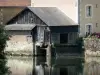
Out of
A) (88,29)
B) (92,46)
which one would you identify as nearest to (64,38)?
(88,29)

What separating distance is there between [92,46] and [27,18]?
7074mm

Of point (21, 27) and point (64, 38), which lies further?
point (64, 38)

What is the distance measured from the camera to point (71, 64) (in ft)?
142

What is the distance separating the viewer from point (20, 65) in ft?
138

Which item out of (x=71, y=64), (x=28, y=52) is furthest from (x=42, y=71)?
(x=28, y=52)

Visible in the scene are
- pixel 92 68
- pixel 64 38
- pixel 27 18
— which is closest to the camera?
pixel 92 68

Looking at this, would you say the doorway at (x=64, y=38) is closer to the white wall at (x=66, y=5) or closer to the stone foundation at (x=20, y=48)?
the white wall at (x=66, y=5)

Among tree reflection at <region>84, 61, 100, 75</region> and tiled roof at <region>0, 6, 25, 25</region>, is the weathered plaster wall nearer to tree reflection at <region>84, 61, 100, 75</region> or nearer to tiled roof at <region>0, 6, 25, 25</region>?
tiled roof at <region>0, 6, 25, 25</region>

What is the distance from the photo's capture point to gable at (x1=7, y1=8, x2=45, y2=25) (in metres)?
51.5

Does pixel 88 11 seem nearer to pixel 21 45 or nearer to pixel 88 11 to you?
pixel 88 11

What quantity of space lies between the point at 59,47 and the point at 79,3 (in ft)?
17.2

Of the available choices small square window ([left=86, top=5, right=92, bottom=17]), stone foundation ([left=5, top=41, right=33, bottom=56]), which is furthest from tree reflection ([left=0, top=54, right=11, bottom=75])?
small square window ([left=86, top=5, right=92, bottom=17])

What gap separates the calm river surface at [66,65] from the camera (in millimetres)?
37125

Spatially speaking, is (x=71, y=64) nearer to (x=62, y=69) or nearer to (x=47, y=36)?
(x=62, y=69)
